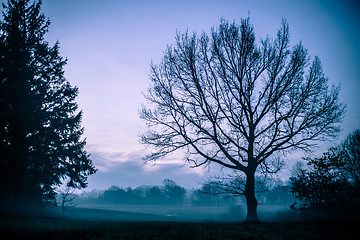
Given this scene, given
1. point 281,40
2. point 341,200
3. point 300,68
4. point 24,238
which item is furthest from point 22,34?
point 341,200

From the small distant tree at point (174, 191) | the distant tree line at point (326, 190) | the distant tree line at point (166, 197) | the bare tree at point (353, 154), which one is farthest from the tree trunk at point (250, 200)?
the small distant tree at point (174, 191)

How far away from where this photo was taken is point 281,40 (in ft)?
36.0

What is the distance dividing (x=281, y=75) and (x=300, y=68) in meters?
1.13

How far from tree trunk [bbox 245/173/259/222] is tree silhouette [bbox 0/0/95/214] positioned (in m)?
13.1

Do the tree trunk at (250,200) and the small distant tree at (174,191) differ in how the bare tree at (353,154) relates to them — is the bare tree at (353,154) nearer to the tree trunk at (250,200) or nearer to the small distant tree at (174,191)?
the tree trunk at (250,200)

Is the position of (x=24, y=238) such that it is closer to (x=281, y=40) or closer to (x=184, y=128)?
(x=184, y=128)

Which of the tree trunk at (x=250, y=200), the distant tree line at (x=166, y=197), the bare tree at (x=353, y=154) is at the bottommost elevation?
the distant tree line at (x=166, y=197)

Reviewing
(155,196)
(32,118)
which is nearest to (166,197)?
(155,196)

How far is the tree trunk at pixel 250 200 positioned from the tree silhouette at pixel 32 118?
1313 centimetres

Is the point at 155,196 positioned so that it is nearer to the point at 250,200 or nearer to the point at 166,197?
the point at 166,197

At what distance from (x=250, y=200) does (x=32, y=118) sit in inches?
588

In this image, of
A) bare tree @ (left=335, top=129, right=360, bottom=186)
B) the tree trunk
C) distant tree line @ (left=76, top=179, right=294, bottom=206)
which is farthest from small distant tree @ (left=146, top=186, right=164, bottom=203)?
the tree trunk

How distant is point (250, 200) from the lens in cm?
981

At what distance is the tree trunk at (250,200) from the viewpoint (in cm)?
946
